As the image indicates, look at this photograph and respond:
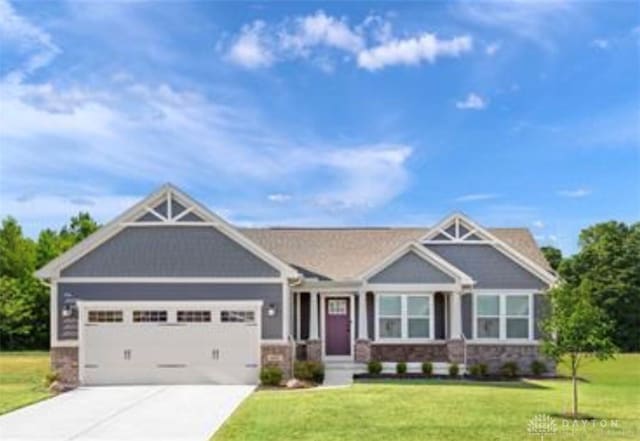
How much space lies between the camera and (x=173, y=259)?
2456 centimetres

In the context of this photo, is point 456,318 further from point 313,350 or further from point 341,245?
point 341,245

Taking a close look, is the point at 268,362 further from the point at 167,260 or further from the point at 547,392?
the point at 547,392

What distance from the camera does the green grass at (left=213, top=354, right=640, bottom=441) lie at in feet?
47.0

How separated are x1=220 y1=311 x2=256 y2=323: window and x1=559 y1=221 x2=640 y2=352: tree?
2465 cm

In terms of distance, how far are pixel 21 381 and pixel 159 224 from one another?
602cm

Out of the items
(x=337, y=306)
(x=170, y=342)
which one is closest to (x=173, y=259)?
(x=170, y=342)

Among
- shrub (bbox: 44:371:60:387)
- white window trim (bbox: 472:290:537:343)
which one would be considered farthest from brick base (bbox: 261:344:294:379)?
white window trim (bbox: 472:290:537:343)

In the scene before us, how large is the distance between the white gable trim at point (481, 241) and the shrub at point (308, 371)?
7.00 metres

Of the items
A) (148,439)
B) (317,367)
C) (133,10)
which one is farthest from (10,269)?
(148,439)

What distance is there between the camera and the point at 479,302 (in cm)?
2830

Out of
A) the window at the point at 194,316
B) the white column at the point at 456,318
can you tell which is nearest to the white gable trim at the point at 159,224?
the window at the point at 194,316

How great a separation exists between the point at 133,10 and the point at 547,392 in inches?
523

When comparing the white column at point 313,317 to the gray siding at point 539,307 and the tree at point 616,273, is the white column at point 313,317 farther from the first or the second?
the tree at point 616,273

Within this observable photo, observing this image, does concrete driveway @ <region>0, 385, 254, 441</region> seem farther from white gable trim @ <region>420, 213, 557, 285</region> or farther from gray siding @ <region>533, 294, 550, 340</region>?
gray siding @ <region>533, 294, 550, 340</region>
